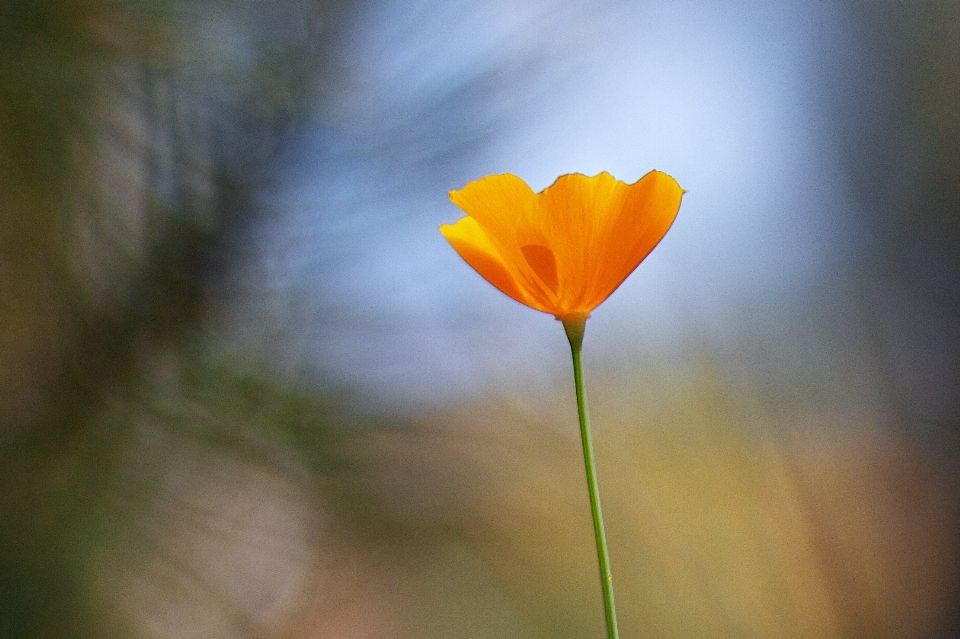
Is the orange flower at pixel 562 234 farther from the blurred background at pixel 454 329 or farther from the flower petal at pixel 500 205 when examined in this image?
the blurred background at pixel 454 329

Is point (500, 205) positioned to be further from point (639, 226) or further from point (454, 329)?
point (454, 329)

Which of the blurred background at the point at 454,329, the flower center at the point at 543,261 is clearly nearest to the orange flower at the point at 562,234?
the flower center at the point at 543,261

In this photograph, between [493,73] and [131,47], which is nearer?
[131,47]

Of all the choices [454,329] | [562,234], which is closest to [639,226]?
[562,234]

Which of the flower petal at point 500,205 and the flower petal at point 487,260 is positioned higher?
the flower petal at point 500,205

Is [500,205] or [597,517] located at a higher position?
[500,205]

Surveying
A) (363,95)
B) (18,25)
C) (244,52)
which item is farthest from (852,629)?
(18,25)

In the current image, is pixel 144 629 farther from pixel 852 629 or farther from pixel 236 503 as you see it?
pixel 852 629
